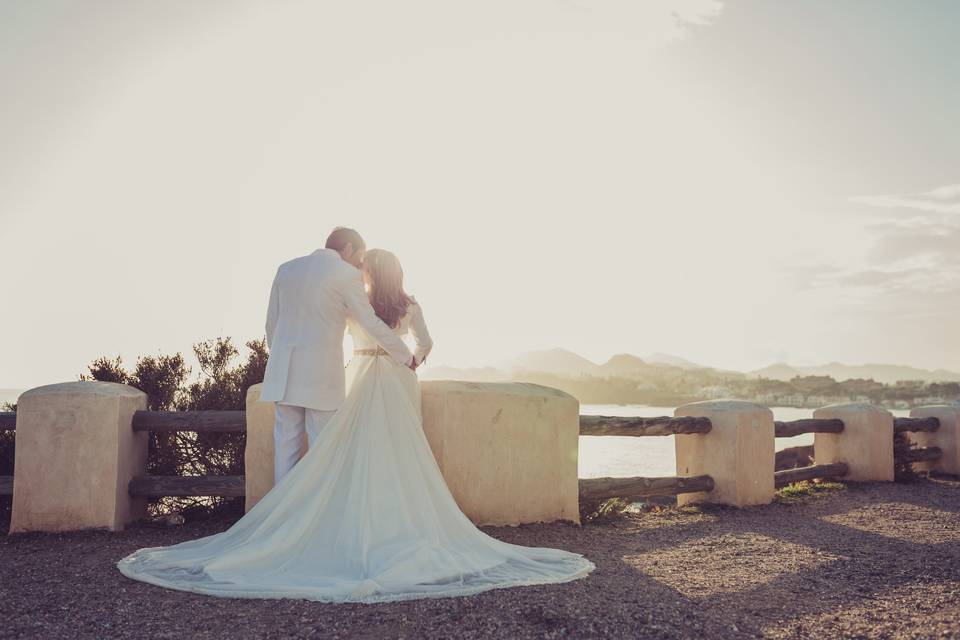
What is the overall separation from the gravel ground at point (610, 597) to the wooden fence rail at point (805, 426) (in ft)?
7.73

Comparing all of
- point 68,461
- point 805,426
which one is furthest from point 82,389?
point 805,426

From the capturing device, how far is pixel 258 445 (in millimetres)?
5496

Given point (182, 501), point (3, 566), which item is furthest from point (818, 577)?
point (182, 501)

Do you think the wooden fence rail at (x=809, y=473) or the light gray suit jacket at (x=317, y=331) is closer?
the light gray suit jacket at (x=317, y=331)

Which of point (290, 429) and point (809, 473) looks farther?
point (809, 473)

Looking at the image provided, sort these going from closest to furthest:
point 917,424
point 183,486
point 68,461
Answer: point 68,461, point 183,486, point 917,424

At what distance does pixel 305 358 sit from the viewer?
479 cm

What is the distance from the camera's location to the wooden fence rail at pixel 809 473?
329 inches

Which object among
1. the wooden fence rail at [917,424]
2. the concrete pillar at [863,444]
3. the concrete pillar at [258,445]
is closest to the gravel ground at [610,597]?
the concrete pillar at [258,445]

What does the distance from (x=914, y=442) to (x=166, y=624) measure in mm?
10475

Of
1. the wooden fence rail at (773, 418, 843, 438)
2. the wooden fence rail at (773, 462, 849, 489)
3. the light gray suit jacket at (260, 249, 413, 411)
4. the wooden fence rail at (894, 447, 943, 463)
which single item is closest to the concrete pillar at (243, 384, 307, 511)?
the light gray suit jacket at (260, 249, 413, 411)

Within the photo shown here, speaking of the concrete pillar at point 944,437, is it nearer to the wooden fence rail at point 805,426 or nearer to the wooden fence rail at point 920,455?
the wooden fence rail at point 920,455

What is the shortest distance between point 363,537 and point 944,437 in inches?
376

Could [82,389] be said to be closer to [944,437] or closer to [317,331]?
[317,331]
